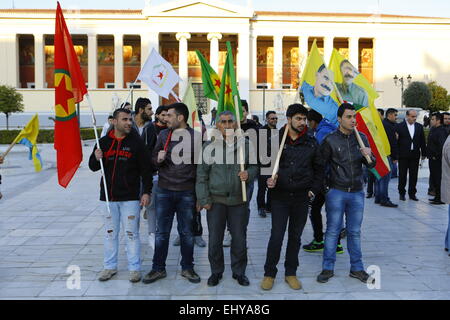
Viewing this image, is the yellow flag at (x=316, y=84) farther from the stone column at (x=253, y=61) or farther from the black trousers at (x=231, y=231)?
the stone column at (x=253, y=61)

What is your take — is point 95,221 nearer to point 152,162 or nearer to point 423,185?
point 152,162

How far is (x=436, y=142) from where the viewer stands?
9602 millimetres

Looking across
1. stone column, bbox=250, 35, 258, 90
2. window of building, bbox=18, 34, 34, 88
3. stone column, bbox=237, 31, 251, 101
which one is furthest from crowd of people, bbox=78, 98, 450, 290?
window of building, bbox=18, 34, 34, 88

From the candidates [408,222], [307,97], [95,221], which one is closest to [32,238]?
[95,221]

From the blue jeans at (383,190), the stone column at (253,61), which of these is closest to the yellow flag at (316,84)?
the blue jeans at (383,190)

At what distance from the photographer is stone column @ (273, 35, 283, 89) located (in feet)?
156

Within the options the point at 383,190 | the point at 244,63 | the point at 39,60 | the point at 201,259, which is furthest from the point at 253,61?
the point at 201,259

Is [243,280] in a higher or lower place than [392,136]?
lower

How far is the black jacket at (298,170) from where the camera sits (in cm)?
466

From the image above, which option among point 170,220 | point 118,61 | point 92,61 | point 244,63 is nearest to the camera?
Answer: point 170,220

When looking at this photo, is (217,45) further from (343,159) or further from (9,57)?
(343,159)

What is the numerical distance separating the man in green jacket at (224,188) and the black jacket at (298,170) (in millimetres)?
307

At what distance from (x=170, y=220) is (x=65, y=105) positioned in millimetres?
1692

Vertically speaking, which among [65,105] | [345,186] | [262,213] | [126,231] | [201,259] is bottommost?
[201,259]
